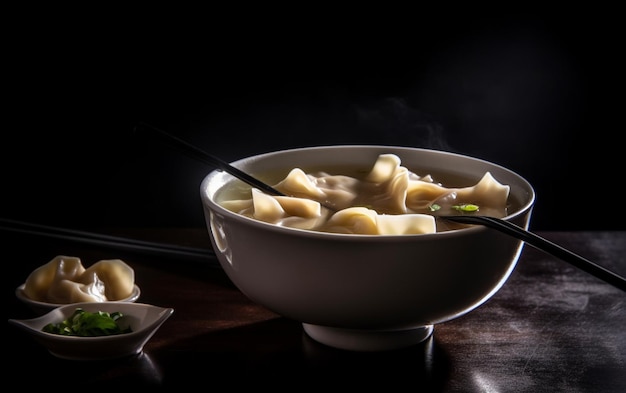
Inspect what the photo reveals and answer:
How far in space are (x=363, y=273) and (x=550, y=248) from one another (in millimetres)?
252

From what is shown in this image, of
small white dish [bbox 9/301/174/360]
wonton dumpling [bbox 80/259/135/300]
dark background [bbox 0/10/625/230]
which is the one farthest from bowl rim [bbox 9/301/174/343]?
dark background [bbox 0/10/625/230]

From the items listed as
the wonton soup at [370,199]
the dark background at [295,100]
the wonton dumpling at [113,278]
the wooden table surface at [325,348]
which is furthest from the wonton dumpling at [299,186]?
the dark background at [295,100]

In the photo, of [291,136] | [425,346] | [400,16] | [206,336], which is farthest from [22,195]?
[425,346]

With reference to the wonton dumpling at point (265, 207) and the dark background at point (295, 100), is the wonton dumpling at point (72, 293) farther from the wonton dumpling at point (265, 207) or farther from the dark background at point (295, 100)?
the dark background at point (295, 100)

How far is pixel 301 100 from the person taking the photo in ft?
8.30

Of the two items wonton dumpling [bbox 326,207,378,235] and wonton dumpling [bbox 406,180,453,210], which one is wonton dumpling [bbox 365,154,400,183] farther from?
wonton dumpling [bbox 326,207,378,235]

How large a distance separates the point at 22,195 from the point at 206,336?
1.49 metres

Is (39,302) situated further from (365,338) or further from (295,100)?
(295,100)

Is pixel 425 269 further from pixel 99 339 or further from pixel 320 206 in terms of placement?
pixel 99 339

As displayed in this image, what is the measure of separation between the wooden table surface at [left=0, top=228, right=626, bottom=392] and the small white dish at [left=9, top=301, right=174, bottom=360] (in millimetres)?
18

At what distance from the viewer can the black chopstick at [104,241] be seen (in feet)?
5.25

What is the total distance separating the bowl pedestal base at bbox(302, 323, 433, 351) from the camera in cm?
128

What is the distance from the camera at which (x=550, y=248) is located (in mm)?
1093

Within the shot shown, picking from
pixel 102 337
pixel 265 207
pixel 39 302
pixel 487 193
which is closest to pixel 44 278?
pixel 39 302
